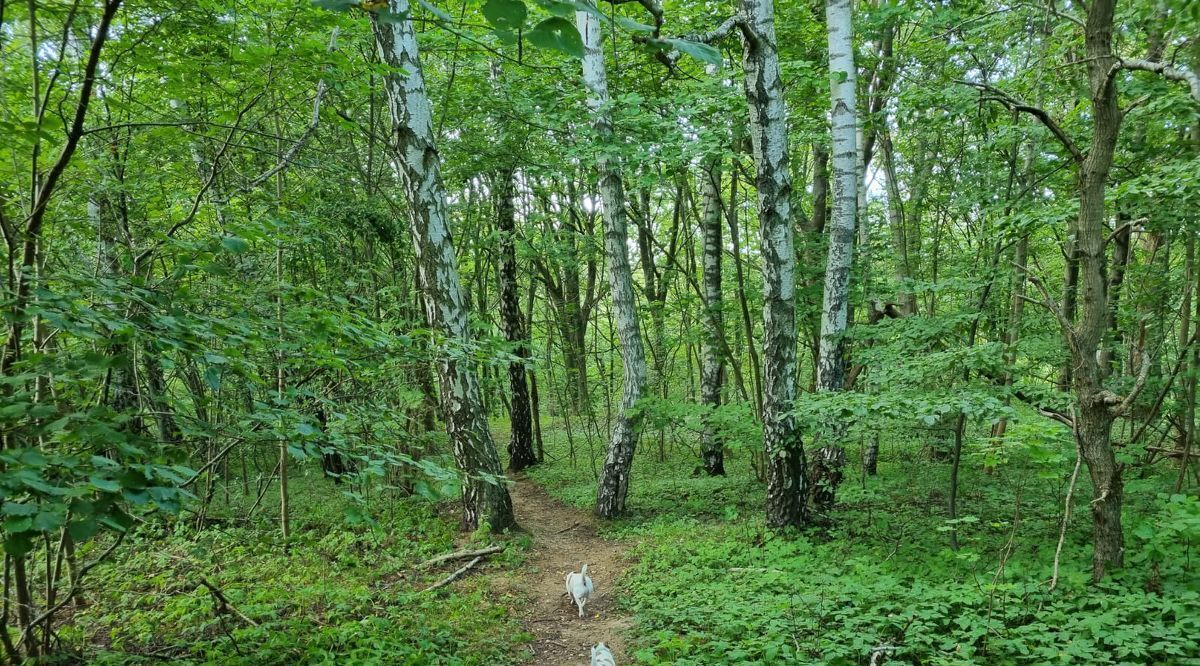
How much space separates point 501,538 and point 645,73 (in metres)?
7.47

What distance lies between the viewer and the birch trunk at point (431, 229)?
6.68 meters

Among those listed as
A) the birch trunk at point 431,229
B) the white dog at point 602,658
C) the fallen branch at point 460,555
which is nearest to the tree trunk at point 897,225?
the birch trunk at point 431,229

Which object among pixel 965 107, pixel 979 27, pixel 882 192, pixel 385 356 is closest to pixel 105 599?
pixel 385 356

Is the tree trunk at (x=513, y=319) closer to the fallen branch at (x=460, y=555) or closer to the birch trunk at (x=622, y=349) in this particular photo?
the birch trunk at (x=622, y=349)

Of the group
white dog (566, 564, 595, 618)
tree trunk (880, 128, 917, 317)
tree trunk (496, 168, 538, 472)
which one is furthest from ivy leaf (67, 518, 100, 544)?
tree trunk (880, 128, 917, 317)

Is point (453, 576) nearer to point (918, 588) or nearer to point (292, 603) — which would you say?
point (292, 603)

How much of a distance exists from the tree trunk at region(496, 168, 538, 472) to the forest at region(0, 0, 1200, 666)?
18 centimetres

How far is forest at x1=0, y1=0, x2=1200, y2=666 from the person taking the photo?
9.51ft

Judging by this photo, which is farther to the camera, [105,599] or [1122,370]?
[1122,370]

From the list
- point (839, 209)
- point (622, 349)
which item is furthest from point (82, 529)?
point (622, 349)

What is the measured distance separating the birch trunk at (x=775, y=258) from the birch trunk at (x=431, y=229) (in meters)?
3.25

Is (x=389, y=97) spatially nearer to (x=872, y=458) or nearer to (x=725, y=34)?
(x=725, y=34)

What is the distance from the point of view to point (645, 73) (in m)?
9.49

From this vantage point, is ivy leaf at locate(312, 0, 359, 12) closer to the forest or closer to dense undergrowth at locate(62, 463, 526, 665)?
the forest
